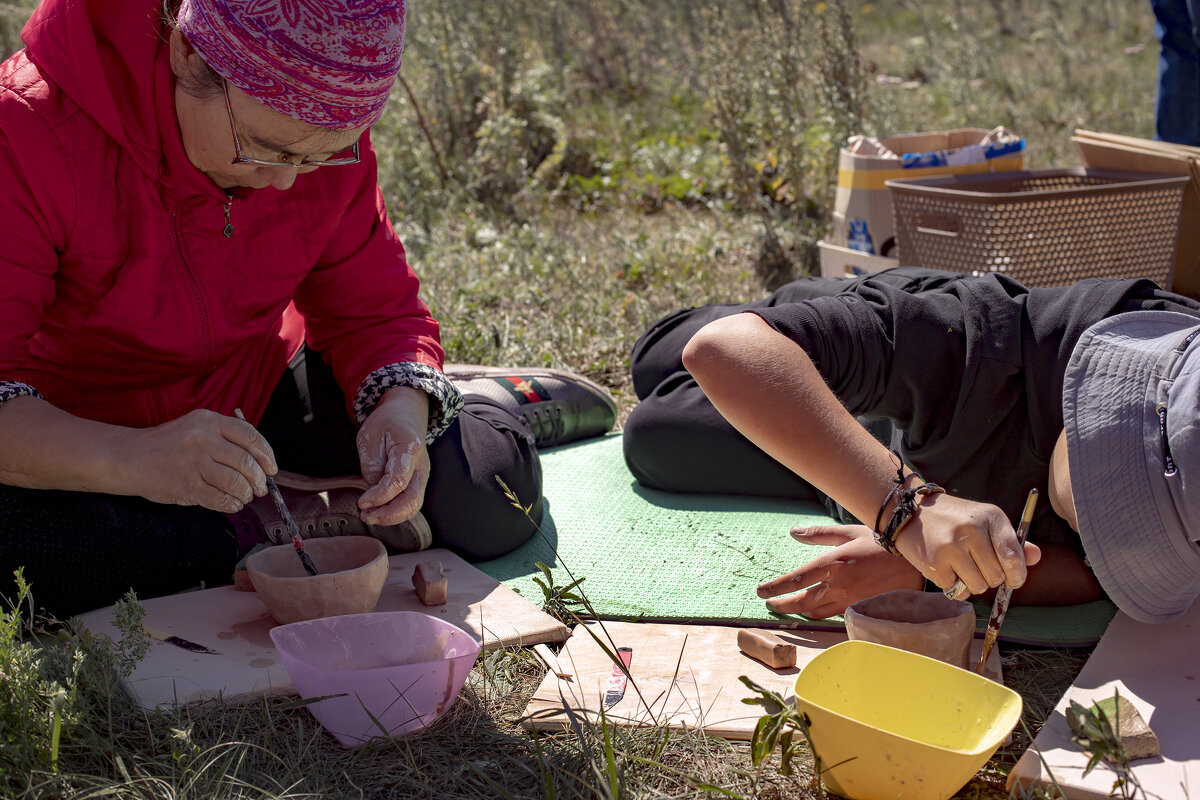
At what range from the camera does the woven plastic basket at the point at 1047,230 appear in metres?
2.96

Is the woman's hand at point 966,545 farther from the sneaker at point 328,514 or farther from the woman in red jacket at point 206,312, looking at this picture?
the sneaker at point 328,514

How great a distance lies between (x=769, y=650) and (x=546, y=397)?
4.17 feet

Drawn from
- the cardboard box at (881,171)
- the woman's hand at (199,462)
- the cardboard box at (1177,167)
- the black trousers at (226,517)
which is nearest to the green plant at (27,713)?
the woman's hand at (199,462)

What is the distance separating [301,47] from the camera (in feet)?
5.34

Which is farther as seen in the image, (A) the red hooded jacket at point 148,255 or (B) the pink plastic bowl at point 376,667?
(A) the red hooded jacket at point 148,255

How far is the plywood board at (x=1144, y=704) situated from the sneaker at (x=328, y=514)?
135cm


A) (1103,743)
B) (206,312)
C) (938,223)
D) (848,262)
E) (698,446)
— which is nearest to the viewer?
(1103,743)

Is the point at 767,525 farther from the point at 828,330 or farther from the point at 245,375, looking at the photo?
the point at 245,375

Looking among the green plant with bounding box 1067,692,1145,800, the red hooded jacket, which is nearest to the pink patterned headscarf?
the red hooded jacket

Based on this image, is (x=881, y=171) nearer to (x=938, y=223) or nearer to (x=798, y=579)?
(x=938, y=223)

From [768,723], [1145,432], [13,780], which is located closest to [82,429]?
[13,780]

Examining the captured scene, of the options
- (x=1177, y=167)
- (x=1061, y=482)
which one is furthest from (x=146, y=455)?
(x=1177, y=167)

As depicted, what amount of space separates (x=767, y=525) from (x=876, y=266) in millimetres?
1358

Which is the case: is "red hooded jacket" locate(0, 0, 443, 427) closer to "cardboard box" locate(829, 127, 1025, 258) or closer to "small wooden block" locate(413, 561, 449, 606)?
"small wooden block" locate(413, 561, 449, 606)
